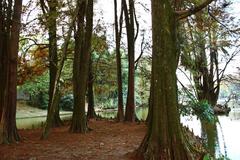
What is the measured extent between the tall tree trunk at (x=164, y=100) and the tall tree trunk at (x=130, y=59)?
960 cm

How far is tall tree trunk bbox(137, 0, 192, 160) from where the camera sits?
6.89 metres

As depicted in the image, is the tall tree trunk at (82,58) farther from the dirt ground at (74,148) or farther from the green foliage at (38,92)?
the green foliage at (38,92)

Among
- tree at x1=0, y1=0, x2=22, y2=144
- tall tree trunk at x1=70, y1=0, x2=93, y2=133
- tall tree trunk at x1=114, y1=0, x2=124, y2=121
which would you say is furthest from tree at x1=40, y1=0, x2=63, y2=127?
tall tree trunk at x1=114, y1=0, x2=124, y2=121

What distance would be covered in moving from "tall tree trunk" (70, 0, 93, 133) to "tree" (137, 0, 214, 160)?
18.5 ft

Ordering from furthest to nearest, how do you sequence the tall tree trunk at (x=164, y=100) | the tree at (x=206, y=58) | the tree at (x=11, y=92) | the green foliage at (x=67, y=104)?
1. the green foliage at (x=67, y=104)
2. the tree at (x=206, y=58)
3. the tree at (x=11, y=92)
4. the tall tree trunk at (x=164, y=100)

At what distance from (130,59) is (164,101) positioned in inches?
410

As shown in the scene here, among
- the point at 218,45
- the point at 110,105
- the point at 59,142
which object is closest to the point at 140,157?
the point at 59,142

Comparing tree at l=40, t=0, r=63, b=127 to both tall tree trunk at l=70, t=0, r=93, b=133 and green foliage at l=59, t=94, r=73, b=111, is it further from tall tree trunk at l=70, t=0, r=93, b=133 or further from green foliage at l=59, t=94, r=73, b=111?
green foliage at l=59, t=94, r=73, b=111

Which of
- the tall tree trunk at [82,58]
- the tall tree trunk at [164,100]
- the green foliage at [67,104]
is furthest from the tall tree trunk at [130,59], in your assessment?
the green foliage at [67,104]

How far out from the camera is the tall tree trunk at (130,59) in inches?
666

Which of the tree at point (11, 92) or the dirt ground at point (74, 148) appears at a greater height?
the tree at point (11, 92)

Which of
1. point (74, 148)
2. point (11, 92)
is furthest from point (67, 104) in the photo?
point (74, 148)

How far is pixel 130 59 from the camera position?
17.3 metres

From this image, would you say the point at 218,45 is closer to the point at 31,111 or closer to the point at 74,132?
the point at 74,132
